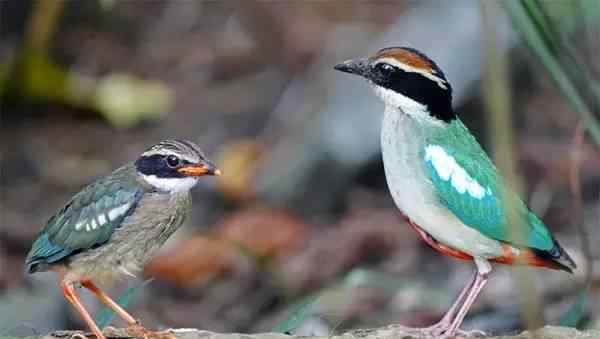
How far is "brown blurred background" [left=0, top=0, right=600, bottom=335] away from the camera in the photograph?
9141 millimetres

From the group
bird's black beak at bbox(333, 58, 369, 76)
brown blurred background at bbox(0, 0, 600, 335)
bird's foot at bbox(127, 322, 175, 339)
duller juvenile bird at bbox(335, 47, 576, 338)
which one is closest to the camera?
bird's black beak at bbox(333, 58, 369, 76)

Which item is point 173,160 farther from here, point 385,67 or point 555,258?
point 555,258

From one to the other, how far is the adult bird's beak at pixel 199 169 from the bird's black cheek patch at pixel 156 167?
4 centimetres

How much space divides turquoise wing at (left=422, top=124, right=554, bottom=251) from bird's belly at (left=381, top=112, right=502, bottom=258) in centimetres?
3

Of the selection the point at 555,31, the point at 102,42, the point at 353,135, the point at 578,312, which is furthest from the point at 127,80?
the point at 555,31

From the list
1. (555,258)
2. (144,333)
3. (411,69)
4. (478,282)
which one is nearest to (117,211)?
(144,333)

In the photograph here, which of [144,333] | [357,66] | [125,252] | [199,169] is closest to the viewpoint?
[199,169]

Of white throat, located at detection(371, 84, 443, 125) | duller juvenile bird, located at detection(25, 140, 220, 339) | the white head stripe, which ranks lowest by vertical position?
duller juvenile bird, located at detection(25, 140, 220, 339)

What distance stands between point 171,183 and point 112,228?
0.32m

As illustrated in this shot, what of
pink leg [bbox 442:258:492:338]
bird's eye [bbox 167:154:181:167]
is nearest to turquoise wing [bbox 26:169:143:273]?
bird's eye [bbox 167:154:181:167]

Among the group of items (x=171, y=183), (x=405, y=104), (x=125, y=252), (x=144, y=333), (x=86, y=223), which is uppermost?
(x=405, y=104)

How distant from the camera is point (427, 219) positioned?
4465mm

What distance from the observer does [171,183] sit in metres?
4.40

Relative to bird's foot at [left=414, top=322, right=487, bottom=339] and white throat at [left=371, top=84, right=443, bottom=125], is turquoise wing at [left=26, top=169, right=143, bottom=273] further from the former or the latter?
bird's foot at [left=414, top=322, right=487, bottom=339]
